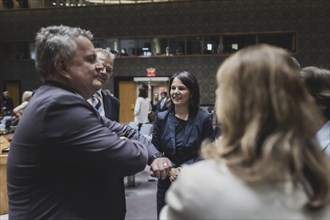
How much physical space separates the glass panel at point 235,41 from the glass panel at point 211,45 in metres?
0.24

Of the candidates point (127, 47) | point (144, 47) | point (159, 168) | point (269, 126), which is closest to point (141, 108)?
point (144, 47)

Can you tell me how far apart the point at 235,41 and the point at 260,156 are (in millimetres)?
13168

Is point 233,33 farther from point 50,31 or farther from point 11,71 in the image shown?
point 50,31

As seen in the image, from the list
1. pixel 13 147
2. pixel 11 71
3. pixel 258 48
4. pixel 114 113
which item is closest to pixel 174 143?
pixel 114 113

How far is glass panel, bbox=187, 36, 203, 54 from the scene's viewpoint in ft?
46.3

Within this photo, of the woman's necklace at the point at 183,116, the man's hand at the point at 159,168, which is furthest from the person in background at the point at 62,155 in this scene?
the woman's necklace at the point at 183,116

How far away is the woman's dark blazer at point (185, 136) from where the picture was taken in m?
3.14

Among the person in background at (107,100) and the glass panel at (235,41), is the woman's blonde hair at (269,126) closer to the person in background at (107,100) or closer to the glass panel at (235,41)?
the person in background at (107,100)

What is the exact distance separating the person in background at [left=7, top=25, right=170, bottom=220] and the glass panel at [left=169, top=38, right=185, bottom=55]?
1285cm

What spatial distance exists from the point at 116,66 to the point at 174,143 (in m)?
11.9

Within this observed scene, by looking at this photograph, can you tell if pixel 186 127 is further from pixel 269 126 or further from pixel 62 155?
pixel 269 126

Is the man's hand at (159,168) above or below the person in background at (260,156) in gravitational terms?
below

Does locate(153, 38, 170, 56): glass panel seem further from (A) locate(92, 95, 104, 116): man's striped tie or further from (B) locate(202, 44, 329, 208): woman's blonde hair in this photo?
(B) locate(202, 44, 329, 208): woman's blonde hair

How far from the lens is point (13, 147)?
1512 mm
